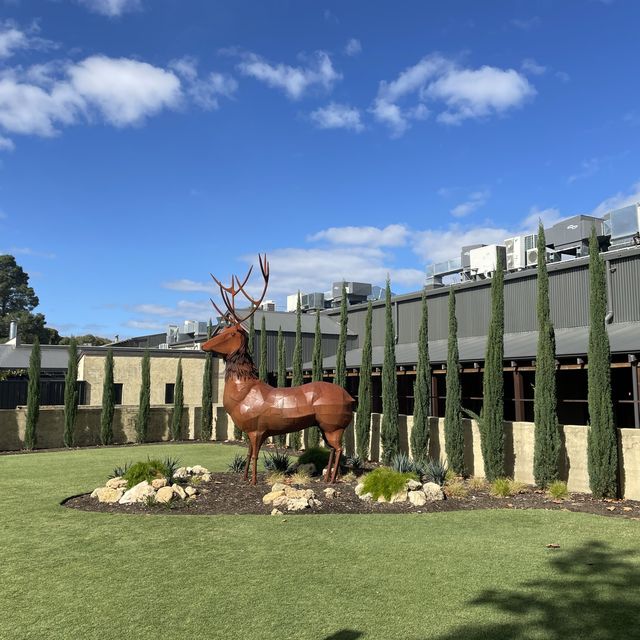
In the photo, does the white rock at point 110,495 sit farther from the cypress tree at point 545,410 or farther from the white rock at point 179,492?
the cypress tree at point 545,410

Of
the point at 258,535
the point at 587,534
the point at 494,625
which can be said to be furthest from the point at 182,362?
the point at 494,625

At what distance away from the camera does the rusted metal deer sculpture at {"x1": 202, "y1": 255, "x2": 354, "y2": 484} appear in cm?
1310

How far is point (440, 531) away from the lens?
28.9ft

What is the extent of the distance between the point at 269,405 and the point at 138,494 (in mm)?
3591

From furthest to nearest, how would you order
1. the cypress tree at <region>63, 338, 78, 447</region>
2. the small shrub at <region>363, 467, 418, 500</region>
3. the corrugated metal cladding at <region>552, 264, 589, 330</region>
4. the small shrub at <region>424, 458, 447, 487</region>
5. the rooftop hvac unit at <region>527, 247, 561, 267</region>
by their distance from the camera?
the rooftop hvac unit at <region>527, 247, 561, 267</region> < the cypress tree at <region>63, 338, 78, 447</region> < the corrugated metal cladding at <region>552, 264, 589, 330</region> < the small shrub at <region>424, 458, 447, 487</region> < the small shrub at <region>363, 467, 418, 500</region>

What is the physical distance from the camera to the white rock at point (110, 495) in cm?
1108

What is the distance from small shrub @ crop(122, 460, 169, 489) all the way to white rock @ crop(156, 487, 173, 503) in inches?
42.2

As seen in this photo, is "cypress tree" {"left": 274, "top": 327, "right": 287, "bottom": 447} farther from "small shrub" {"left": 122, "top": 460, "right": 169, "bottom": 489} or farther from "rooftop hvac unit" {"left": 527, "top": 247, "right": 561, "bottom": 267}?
"rooftop hvac unit" {"left": 527, "top": 247, "right": 561, "bottom": 267}

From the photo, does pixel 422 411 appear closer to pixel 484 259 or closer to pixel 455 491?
pixel 455 491

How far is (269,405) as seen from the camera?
43.0ft

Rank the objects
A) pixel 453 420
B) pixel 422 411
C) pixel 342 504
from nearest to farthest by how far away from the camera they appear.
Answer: pixel 342 504 → pixel 453 420 → pixel 422 411

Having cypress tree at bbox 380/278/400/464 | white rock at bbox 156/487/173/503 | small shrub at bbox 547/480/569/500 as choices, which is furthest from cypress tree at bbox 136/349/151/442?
small shrub at bbox 547/480/569/500

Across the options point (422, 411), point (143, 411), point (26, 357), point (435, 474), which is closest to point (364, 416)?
point (422, 411)

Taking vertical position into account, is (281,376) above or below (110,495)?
above
